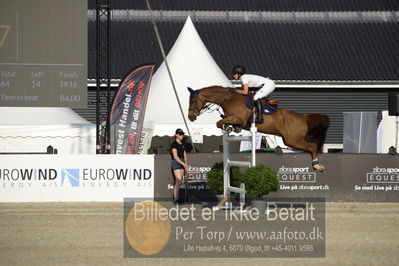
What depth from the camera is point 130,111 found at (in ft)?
78.5

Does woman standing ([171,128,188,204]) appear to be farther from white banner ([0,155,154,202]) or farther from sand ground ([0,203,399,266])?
white banner ([0,155,154,202])

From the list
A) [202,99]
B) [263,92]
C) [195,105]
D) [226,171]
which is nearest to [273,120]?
[263,92]

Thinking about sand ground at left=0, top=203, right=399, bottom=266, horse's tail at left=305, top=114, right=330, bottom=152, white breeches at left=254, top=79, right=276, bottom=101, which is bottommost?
sand ground at left=0, top=203, right=399, bottom=266

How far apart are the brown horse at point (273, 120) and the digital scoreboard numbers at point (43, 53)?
303 inches

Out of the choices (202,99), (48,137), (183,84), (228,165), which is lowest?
(228,165)

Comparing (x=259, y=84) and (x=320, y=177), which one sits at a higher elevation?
(x=259, y=84)

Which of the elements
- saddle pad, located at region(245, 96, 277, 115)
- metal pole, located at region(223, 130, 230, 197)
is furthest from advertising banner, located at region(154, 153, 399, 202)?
saddle pad, located at region(245, 96, 277, 115)

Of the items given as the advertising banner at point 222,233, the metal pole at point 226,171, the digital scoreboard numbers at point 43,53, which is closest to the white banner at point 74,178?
the advertising banner at point 222,233

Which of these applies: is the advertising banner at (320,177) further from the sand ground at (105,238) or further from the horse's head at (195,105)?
the horse's head at (195,105)

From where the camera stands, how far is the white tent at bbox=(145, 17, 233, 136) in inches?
Result: 1053

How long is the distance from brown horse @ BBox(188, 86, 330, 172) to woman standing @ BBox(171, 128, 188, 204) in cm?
246

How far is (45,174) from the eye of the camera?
20016mm

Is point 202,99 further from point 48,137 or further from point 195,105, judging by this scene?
point 48,137

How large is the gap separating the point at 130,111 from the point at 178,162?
603 centimetres
